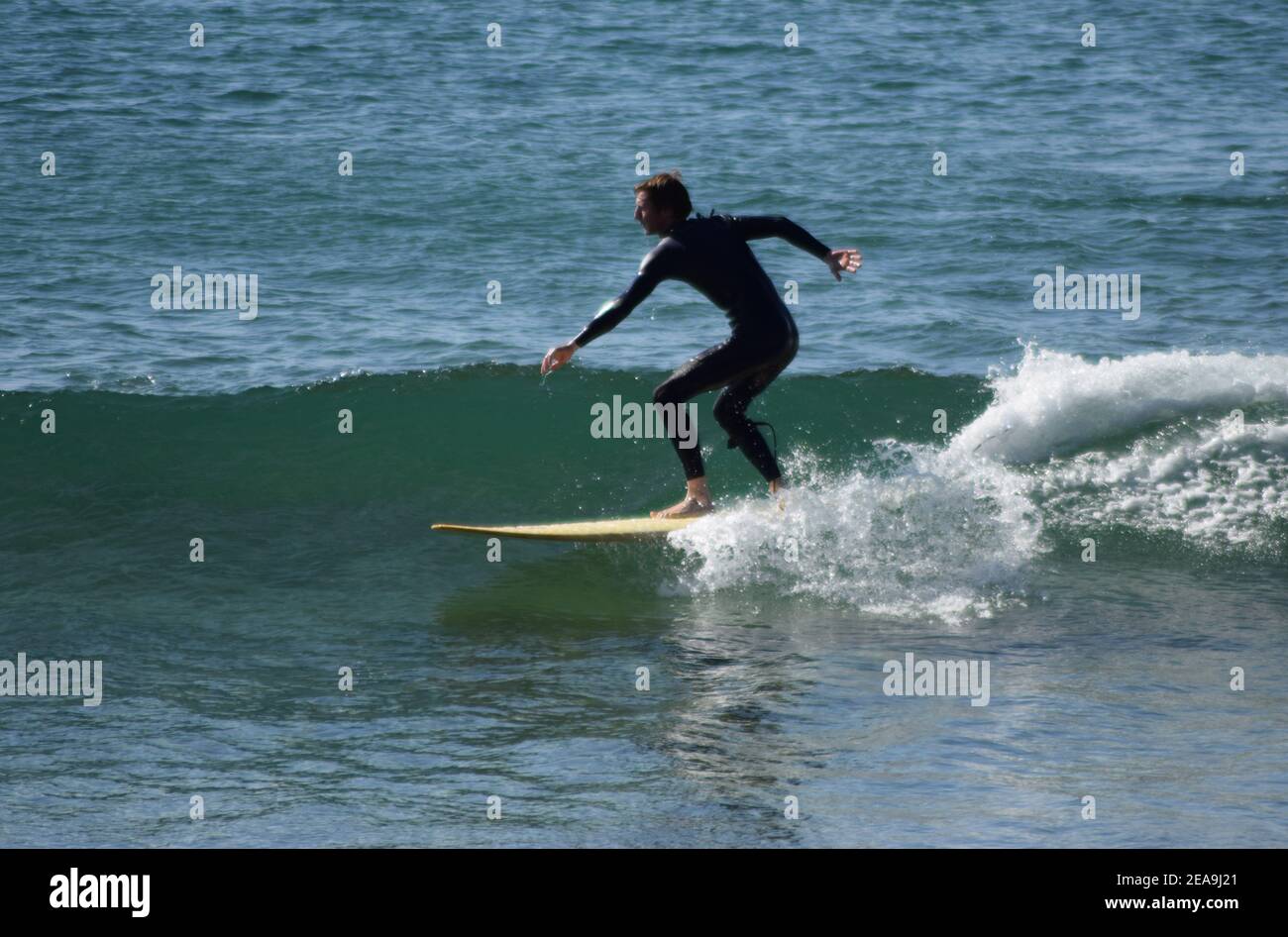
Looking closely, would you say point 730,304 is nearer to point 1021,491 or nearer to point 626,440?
point 1021,491

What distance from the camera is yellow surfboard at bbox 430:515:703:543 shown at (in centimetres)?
834

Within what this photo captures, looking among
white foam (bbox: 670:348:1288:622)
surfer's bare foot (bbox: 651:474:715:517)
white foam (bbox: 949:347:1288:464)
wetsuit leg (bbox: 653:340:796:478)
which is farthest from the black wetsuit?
white foam (bbox: 949:347:1288:464)

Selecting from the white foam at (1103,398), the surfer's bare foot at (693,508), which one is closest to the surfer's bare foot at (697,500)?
the surfer's bare foot at (693,508)

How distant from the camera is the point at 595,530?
8.48 meters

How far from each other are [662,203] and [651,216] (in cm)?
9

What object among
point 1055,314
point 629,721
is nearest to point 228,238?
point 1055,314

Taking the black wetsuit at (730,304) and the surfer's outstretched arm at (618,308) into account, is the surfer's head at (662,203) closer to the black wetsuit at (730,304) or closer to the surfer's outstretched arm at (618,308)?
the black wetsuit at (730,304)

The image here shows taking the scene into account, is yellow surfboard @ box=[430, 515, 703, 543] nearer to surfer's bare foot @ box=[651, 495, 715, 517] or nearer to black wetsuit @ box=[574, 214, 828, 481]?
surfer's bare foot @ box=[651, 495, 715, 517]

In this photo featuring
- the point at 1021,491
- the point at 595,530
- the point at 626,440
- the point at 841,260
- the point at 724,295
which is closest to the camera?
the point at 724,295

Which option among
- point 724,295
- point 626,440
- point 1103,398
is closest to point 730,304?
point 724,295

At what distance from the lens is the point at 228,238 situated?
624 inches

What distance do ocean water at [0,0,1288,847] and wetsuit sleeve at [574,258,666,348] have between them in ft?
4.61

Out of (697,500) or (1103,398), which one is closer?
(697,500)
